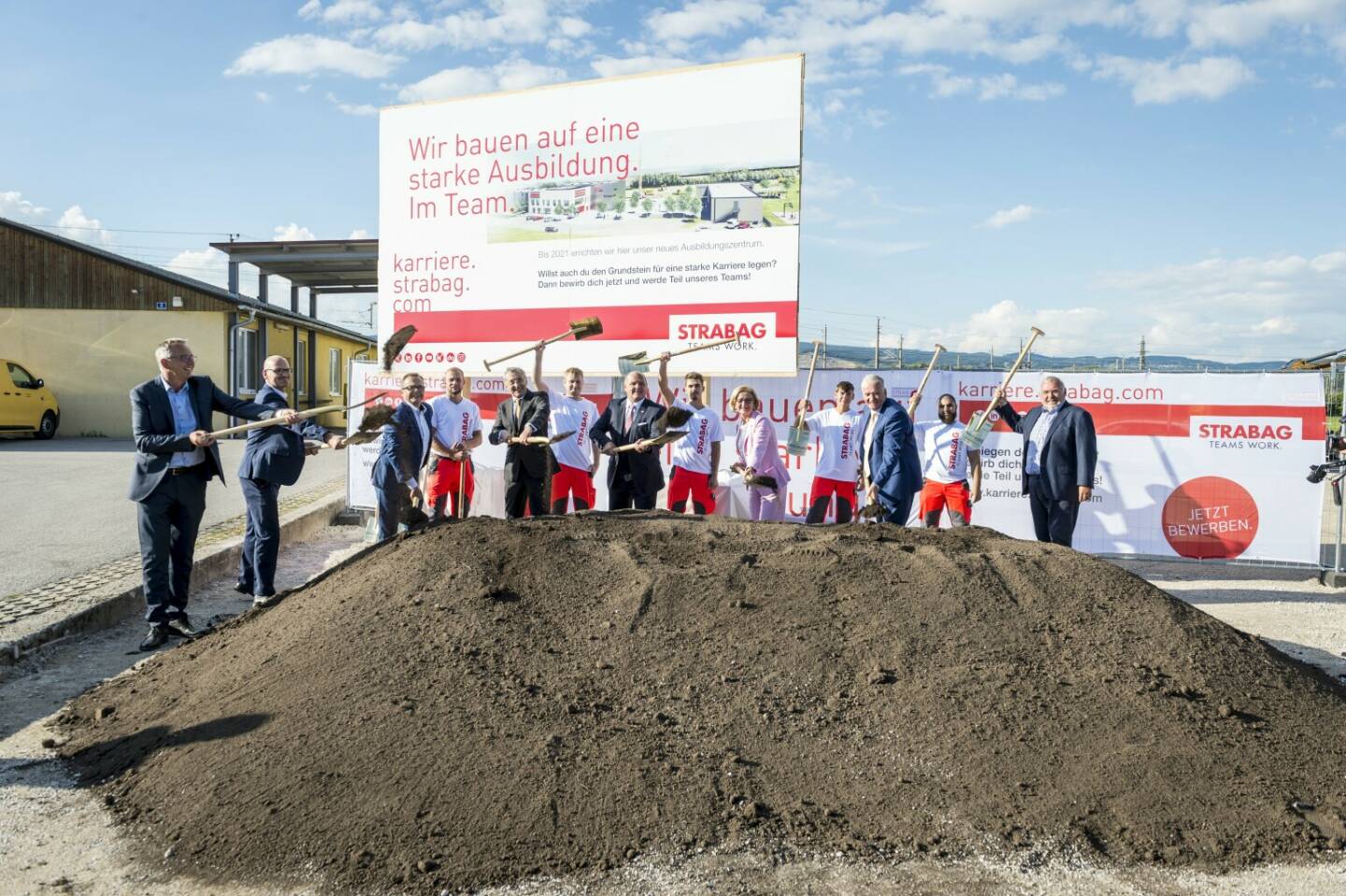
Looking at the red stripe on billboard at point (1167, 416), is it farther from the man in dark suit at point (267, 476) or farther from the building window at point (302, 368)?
the building window at point (302, 368)

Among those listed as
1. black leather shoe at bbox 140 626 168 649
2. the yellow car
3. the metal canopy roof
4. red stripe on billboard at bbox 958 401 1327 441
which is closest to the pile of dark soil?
black leather shoe at bbox 140 626 168 649

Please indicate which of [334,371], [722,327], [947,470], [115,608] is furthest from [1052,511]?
[334,371]

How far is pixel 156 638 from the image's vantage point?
5.72m

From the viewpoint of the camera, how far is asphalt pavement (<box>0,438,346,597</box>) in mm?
7828

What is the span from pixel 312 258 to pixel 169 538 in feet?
66.1

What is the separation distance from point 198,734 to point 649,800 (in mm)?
1854

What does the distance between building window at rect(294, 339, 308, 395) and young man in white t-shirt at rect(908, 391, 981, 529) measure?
2610cm

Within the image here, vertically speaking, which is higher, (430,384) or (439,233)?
(439,233)

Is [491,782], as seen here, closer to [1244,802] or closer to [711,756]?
[711,756]

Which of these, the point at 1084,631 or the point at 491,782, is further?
the point at 1084,631

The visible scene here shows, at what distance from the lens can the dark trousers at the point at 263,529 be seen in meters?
6.48

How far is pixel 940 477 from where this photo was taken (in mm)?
7887

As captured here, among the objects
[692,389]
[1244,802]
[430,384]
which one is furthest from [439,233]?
[1244,802]

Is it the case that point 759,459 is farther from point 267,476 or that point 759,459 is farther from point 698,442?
point 267,476
